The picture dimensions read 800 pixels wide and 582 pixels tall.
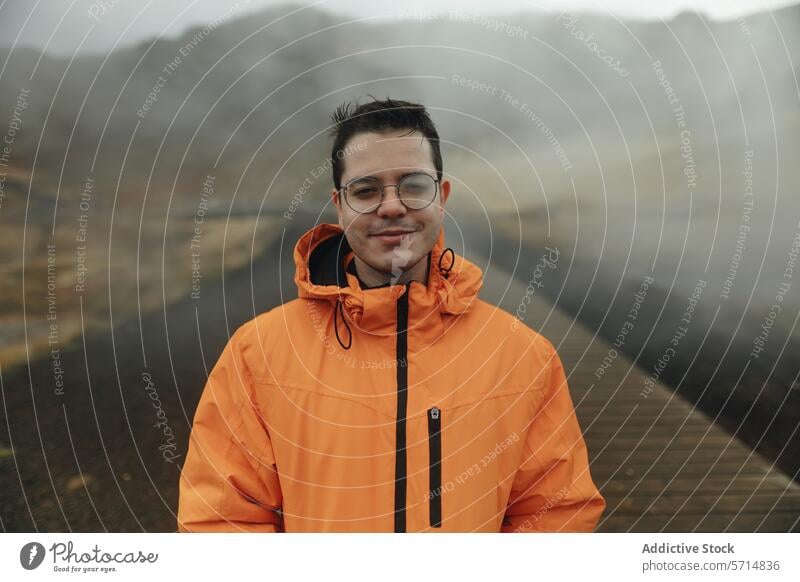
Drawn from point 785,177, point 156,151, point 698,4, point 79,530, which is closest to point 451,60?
point 698,4

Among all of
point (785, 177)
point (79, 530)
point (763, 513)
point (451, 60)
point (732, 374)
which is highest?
point (451, 60)

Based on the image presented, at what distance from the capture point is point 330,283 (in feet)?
4.64

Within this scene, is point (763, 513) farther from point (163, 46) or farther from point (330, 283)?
point (163, 46)

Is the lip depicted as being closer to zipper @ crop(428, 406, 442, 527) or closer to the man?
the man

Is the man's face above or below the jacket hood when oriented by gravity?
above

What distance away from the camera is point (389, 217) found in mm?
1377

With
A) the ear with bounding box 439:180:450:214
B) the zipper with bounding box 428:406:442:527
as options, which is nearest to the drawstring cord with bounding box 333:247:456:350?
the ear with bounding box 439:180:450:214

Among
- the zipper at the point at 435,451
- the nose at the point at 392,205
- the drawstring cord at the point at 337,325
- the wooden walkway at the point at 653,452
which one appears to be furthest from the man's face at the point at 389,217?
the wooden walkway at the point at 653,452

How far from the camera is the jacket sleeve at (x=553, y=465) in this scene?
146cm

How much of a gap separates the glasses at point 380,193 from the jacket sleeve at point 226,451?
0.36 meters

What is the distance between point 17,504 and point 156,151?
93 centimetres

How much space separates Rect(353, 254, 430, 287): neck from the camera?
1426 millimetres

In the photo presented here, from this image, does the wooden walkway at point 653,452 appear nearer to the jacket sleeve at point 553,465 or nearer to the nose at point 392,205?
the jacket sleeve at point 553,465
